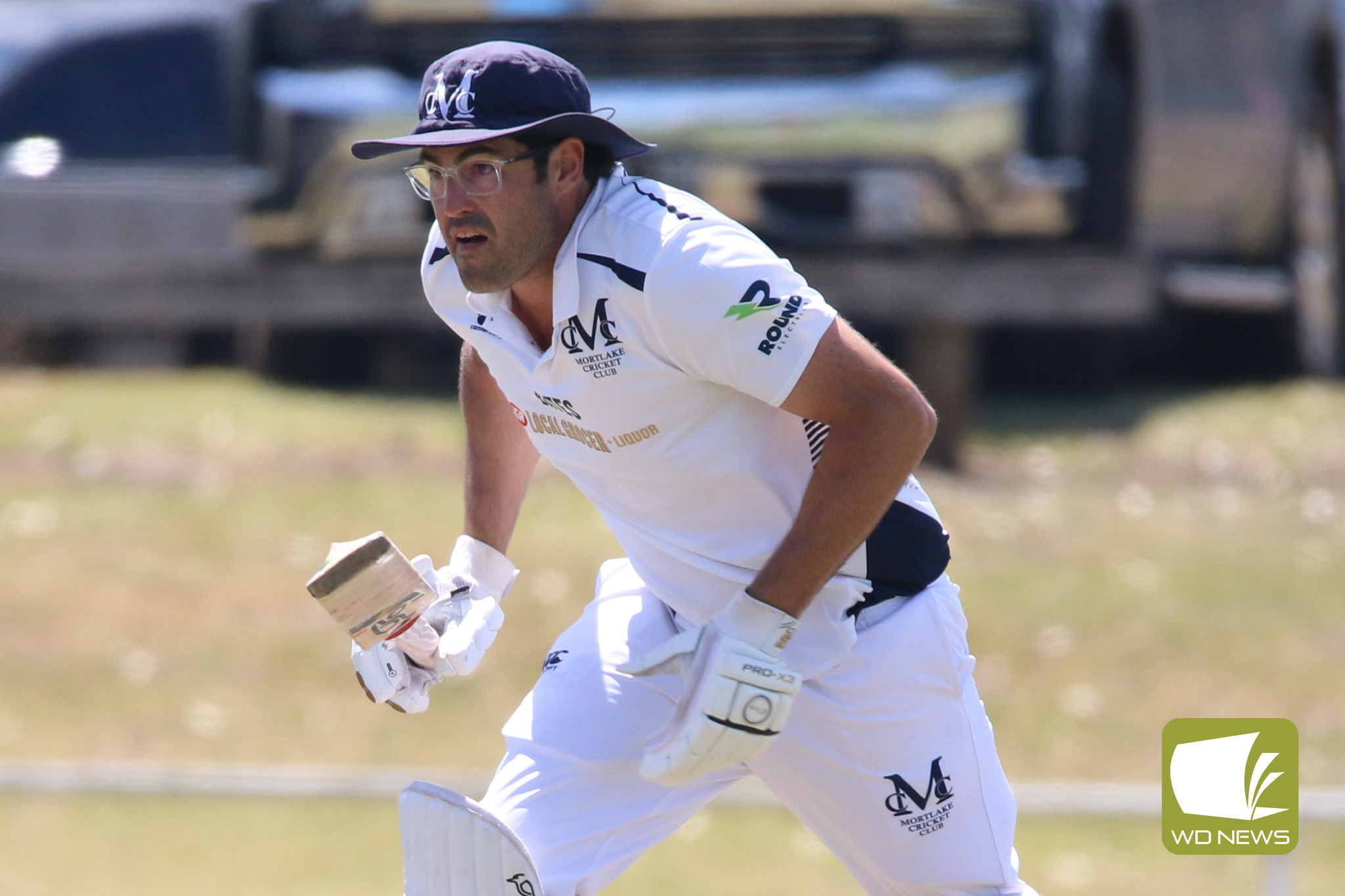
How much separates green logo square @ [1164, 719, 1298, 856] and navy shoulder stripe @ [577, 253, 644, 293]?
1327mm

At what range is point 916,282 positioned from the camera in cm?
662

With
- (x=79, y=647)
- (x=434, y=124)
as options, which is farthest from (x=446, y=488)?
(x=434, y=124)

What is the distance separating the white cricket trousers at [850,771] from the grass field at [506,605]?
76.5 inches

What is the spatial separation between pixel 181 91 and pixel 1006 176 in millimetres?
3445

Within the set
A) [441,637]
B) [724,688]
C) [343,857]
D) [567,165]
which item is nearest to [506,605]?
[343,857]

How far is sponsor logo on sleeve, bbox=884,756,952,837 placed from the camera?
271cm

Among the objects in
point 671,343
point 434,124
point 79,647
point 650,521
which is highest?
point 434,124

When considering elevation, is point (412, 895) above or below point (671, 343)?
below

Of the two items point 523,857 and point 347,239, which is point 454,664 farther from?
point 347,239

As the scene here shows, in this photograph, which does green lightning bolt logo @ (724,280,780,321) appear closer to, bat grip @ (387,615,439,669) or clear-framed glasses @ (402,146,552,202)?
clear-framed glasses @ (402,146,552,202)

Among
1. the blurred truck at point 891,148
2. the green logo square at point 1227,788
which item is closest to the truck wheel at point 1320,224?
the blurred truck at point 891,148

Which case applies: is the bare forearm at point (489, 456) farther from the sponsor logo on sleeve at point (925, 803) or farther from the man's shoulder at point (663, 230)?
the sponsor logo on sleeve at point (925, 803)

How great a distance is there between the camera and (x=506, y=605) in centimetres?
605

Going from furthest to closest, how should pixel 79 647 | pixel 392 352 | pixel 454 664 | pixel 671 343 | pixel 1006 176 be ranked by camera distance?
pixel 392 352, pixel 1006 176, pixel 79 647, pixel 454 664, pixel 671 343
